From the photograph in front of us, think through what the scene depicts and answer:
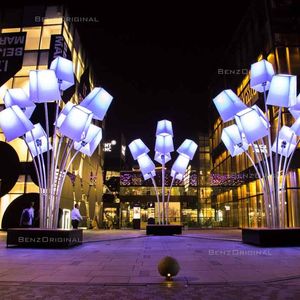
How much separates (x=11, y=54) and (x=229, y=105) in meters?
13.5

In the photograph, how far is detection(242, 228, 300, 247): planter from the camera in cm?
1493

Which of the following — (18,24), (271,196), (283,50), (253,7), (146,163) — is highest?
(253,7)

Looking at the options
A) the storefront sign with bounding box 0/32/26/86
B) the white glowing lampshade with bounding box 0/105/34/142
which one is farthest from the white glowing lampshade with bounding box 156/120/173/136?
the white glowing lampshade with bounding box 0/105/34/142

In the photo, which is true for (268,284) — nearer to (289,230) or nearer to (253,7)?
(289,230)

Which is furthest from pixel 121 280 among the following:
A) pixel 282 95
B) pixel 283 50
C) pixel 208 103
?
pixel 208 103

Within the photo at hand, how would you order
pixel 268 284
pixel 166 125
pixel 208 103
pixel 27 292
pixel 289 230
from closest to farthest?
1. pixel 27 292
2. pixel 268 284
3. pixel 289 230
4. pixel 166 125
5. pixel 208 103

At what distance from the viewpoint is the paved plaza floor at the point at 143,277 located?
6.85m

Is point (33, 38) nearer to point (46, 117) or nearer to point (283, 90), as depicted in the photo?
point (46, 117)

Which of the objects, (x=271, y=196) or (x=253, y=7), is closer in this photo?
(x=271, y=196)

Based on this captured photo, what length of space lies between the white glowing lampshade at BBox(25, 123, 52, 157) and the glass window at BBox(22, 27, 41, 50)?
1509 centimetres

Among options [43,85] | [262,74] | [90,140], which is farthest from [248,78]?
[43,85]

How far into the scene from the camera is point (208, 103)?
61.6 m

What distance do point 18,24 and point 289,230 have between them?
27262mm

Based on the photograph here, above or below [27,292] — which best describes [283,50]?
above
